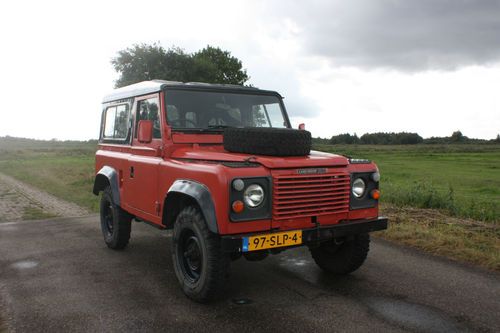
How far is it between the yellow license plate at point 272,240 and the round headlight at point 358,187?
945mm

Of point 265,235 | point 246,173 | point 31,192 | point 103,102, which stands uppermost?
point 103,102

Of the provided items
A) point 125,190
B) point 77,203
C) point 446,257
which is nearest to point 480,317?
point 446,257

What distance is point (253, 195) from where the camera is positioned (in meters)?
4.11

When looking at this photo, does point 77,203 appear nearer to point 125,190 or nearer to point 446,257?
point 125,190

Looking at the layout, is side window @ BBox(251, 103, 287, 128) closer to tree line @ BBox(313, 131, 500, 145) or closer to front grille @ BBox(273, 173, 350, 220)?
front grille @ BBox(273, 173, 350, 220)

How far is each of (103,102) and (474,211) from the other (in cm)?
784

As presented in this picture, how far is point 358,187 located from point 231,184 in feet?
5.19

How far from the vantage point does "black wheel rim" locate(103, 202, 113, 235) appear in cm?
704

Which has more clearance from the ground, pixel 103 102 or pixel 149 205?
pixel 103 102

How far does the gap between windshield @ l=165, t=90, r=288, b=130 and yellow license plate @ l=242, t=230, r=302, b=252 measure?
1.89 metres

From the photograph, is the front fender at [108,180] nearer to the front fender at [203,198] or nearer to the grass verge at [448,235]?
the front fender at [203,198]

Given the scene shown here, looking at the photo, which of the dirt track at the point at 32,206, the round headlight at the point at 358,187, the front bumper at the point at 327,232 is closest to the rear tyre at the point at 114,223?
the front bumper at the point at 327,232

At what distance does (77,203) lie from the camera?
42.1 feet

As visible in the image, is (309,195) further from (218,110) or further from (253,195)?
(218,110)
